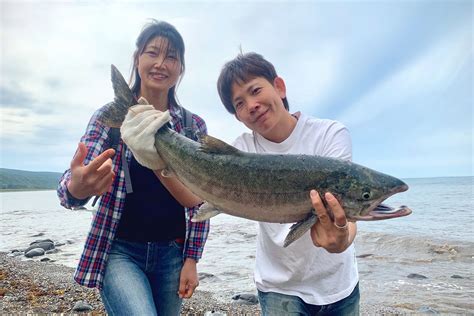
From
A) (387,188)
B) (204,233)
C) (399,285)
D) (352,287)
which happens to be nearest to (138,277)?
(204,233)

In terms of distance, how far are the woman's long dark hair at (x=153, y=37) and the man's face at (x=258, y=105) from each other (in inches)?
30.8

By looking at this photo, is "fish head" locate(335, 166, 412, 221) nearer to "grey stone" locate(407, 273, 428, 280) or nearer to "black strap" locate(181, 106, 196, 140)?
"black strap" locate(181, 106, 196, 140)

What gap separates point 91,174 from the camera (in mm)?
2883

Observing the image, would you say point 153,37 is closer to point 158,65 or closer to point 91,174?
point 158,65

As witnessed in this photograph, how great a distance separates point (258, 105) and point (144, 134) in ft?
3.66

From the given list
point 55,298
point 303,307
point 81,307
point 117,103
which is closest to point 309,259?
point 303,307

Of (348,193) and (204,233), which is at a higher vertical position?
(348,193)

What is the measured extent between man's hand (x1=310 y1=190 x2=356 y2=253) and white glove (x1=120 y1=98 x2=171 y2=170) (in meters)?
1.45

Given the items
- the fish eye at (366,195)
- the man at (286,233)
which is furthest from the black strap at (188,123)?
the fish eye at (366,195)

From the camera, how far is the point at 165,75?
3949mm

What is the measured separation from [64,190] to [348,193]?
2.32 metres

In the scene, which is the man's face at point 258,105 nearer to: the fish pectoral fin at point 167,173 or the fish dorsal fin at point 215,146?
the fish dorsal fin at point 215,146

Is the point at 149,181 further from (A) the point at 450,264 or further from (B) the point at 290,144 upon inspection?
(A) the point at 450,264

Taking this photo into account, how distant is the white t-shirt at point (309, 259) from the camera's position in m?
3.61
